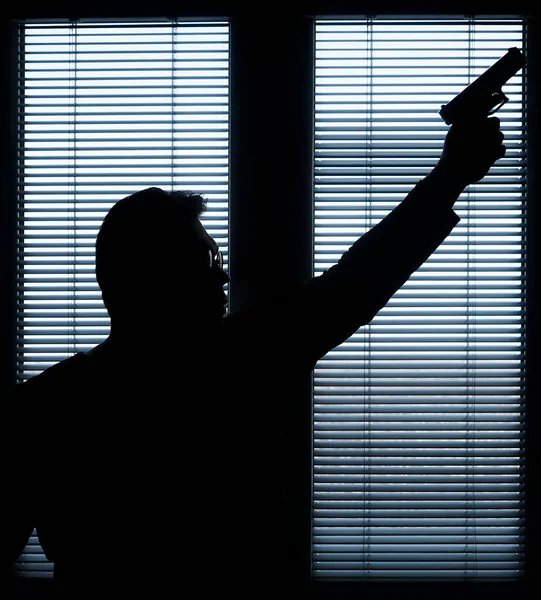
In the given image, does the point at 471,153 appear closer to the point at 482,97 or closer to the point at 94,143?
the point at 482,97

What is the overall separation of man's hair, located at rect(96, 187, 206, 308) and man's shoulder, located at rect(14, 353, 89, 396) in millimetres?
128

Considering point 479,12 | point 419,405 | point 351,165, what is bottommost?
point 419,405

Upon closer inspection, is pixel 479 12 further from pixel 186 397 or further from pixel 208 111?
pixel 186 397

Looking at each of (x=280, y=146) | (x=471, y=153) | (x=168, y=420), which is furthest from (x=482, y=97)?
(x=168, y=420)

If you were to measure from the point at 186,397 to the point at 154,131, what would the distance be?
0.88 metres

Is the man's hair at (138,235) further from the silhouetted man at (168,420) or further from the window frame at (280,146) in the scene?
the window frame at (280,146)

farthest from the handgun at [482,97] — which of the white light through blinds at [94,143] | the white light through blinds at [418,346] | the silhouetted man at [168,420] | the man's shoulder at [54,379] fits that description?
the man's shoulder at [54,379]

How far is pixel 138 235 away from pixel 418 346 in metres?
0.85

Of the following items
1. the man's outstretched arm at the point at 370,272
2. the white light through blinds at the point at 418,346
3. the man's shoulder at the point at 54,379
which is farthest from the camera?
the white light through blinds at the point at 418,346

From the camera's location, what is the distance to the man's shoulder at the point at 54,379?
0.67m

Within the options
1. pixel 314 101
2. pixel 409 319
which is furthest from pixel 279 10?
pixel 409 319

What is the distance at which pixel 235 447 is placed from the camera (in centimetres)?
73

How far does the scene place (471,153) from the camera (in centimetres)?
82

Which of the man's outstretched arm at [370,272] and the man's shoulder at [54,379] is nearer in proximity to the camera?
the man's shoulder at [54,379]
